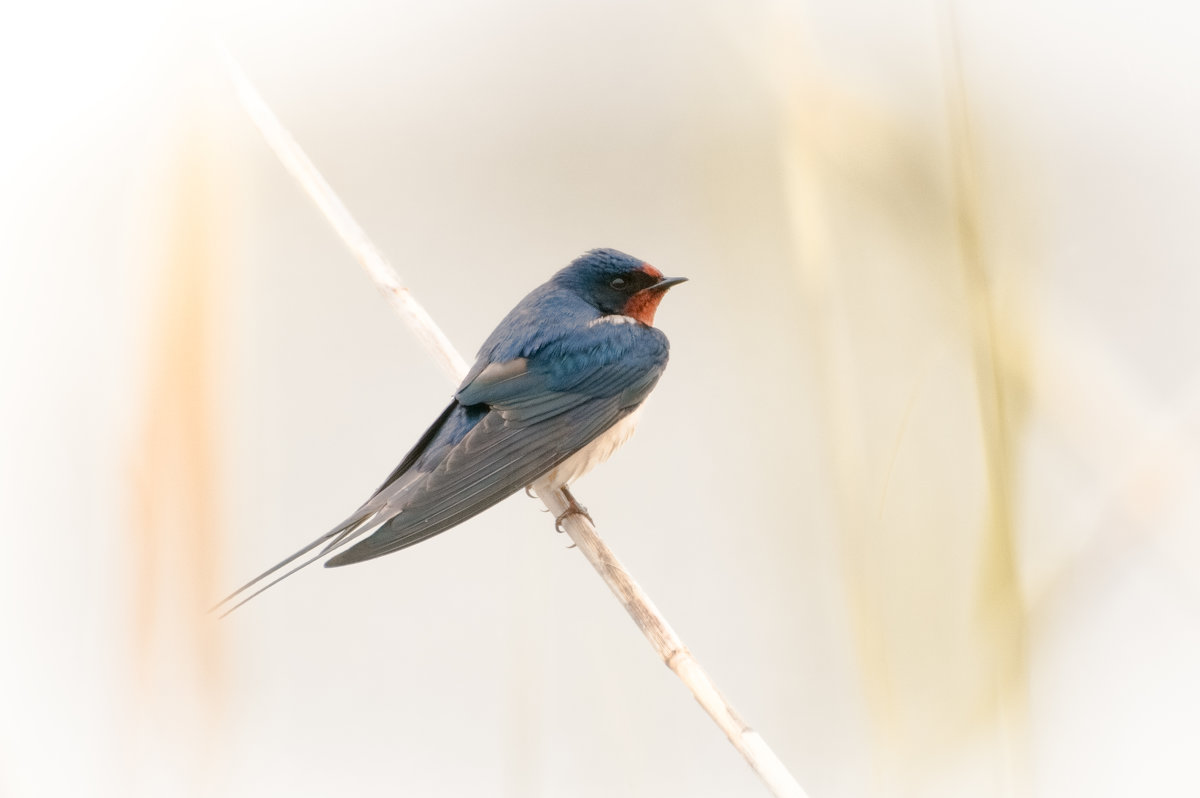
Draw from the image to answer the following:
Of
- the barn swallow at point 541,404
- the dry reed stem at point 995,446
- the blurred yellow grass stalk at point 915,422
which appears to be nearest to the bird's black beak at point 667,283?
the barn swallow at point 541,404

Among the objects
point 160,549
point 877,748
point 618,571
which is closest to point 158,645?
point 160,549

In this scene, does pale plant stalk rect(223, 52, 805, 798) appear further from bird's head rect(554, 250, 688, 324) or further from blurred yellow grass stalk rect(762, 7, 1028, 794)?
bird's head rect(554, 250, 688, 324)

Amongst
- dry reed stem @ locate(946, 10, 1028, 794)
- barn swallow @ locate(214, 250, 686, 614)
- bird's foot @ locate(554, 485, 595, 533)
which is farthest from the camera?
bird's foot @ locate(554, 485, 595, 533)

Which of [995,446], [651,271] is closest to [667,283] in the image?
[651,271]

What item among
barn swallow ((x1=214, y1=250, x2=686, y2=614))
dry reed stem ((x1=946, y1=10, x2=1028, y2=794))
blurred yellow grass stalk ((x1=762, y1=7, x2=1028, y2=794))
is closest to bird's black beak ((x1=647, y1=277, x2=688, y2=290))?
barn swallow ((x1=214, y1=250, x2=686, y2=614))

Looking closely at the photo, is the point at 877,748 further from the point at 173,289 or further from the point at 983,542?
the point at 173,289

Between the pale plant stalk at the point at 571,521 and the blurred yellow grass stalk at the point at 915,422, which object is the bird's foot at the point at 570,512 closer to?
the pale plant stalk at the point at 571,521

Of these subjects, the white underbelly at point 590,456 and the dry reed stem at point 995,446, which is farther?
the white underbelly at point 590,456
